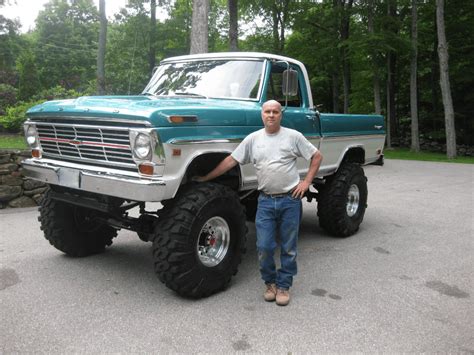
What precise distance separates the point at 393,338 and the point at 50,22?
203ft

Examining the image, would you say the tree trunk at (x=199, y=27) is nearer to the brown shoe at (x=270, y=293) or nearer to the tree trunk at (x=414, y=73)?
the brown shoe at (x=270, y=293)

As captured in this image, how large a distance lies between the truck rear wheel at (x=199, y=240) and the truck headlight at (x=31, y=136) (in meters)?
1.69

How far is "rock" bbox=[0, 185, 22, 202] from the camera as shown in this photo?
7.43 meters

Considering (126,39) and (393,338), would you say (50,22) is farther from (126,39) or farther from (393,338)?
(393,338)

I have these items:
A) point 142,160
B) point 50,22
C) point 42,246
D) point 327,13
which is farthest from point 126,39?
point 50,22

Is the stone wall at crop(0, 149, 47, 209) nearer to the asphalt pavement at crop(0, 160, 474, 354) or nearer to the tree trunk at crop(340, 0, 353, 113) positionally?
the asphalt pavement at crop(0, 160, 474, 354)

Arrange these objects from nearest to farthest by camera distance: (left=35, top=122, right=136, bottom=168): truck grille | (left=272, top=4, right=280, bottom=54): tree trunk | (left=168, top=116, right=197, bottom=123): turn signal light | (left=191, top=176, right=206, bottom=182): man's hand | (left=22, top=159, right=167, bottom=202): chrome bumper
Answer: (left=22, top=159, right=167, bottom=202): chrome bumper < (left=168, top=116, right=197, bottom=123): turn signal light < (left=35, top=122, right=136, bottom=168): truck grille < (left=191, top=176, right=206, bottom=182): man's hand < (left=272, top=4, right=280, bottom=54): tree trunk

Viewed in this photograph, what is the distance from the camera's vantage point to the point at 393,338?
3.23 metres

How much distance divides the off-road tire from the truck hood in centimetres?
102

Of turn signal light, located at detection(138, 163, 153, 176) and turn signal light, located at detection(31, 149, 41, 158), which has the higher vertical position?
turn signal light, located at detection(31, 149, 41, 158)

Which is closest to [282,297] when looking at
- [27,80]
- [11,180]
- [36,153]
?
[36,153]

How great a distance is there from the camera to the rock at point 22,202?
7.55 m

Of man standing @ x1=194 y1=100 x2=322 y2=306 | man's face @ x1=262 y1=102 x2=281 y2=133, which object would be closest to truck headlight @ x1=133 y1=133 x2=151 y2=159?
man standing @ x1=194 y1=100 x2=322 y2=306

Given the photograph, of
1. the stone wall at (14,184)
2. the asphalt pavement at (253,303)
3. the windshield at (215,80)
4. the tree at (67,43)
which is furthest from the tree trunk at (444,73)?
the tree at (67,43)
